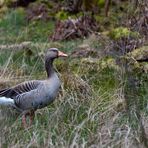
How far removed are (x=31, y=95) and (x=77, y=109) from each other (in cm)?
61

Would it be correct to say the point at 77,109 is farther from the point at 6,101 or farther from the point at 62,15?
the point at 62,15

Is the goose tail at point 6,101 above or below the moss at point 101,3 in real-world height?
above

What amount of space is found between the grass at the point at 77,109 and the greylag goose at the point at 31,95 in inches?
5.5

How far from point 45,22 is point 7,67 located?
6.38m

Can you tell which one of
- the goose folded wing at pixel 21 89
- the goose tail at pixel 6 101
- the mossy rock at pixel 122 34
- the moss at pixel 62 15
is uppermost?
the goose folded wing at pixel 21 89

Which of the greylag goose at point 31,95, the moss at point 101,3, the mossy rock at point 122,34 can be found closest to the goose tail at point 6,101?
the greylag goose at point 31,95

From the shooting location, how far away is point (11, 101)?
972 cm

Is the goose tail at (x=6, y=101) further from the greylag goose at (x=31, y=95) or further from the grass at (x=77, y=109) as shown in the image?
the grass at (x=77, y=109)

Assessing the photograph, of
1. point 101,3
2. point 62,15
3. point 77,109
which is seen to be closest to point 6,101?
point 77,109

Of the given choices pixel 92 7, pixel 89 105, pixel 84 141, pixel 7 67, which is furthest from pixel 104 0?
pixel 84 141

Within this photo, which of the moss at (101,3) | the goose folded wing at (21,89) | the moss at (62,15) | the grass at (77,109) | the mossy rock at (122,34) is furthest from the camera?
the moss at (101,3)

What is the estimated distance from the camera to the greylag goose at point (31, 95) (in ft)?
31.3

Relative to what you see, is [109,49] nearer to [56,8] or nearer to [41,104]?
[41,104]

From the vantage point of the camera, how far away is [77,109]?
976cm
